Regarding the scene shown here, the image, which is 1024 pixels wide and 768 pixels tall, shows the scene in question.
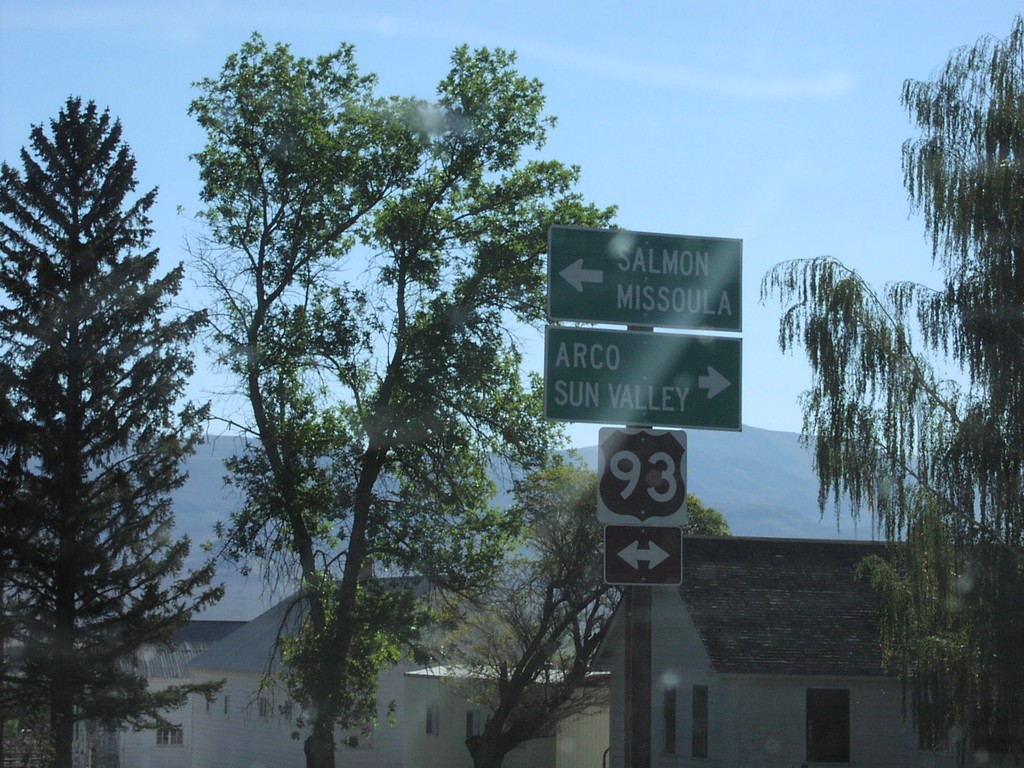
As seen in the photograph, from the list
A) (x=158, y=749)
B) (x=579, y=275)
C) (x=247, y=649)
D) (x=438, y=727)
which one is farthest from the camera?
(x=158, y=749)

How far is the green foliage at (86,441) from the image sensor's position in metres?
24.1

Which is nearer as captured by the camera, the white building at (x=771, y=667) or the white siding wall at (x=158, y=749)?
the white building at (x=771, y=667)

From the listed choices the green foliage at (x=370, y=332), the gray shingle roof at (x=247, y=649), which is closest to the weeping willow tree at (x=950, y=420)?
the green foliage at (x=370, y=332)

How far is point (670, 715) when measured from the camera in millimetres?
27328

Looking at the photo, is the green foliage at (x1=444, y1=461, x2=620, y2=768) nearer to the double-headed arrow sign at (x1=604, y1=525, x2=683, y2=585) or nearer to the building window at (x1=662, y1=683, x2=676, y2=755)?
the building window at (x1=662, y1=683, x2=676, y2=755)

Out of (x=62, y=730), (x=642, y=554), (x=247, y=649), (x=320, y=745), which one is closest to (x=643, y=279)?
(x=642, y=554)

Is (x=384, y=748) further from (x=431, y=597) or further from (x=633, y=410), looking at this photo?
(x=633, y=410)

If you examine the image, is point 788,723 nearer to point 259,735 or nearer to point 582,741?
point 582,741

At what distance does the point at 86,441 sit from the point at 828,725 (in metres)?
15.3

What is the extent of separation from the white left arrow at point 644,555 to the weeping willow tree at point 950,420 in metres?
8.88

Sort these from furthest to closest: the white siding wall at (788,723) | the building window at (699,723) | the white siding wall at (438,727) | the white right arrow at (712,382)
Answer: the white siding wall at (438,727) → the building window at (699,723) → the white siding wall at (788,723) → the white right arrow at (712,382)

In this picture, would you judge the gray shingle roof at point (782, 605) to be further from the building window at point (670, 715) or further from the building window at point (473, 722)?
the building window at point (473, 722)

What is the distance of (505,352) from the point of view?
75.6ft

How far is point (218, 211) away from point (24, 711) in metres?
10.3
